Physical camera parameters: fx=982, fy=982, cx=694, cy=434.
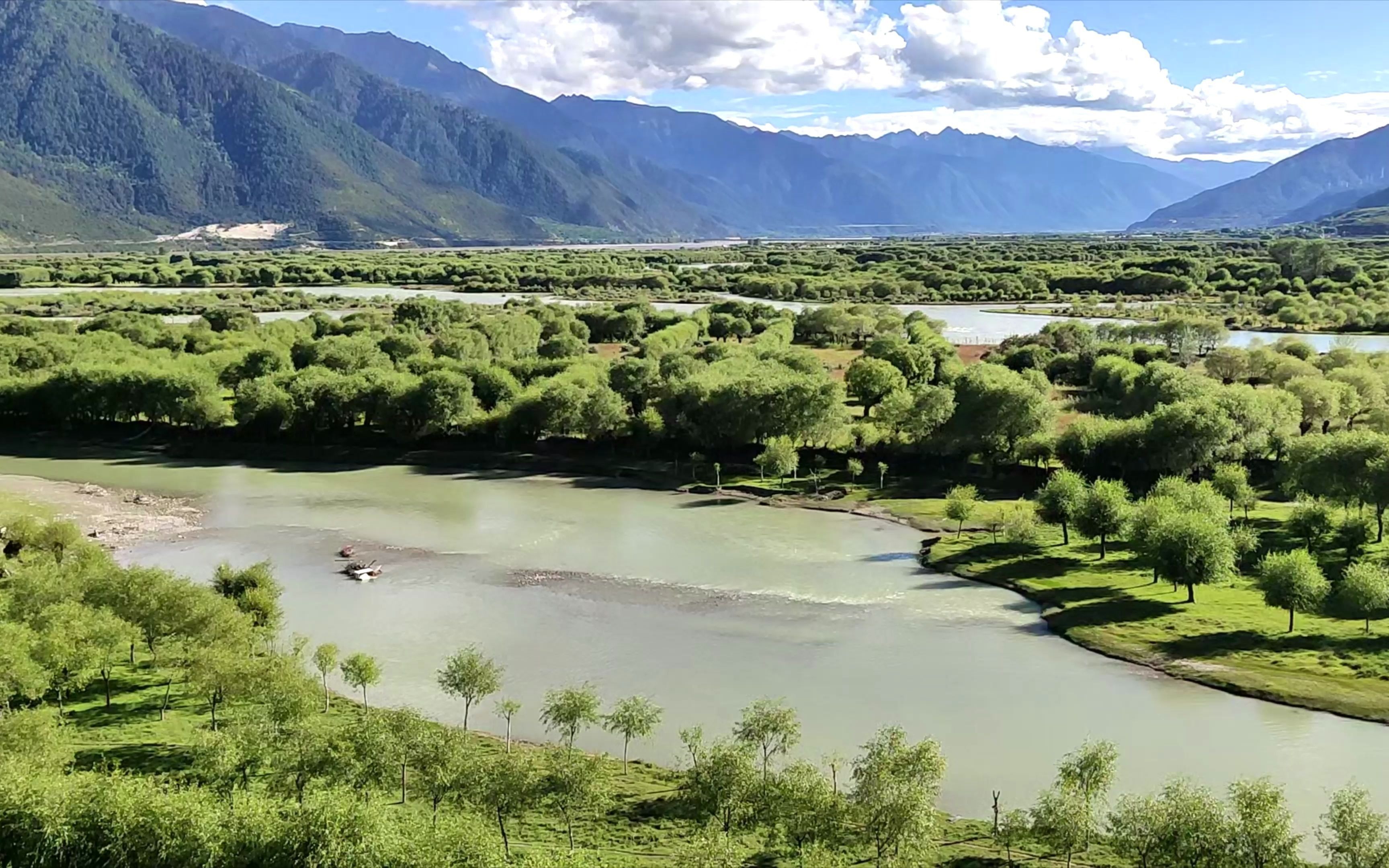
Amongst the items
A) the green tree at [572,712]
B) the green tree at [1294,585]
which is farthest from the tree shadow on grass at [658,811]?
the green tree at [1294,585]

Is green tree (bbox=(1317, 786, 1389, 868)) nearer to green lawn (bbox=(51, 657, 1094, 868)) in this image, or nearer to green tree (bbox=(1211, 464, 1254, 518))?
green lawn (bbox=(51, 657, 1094, 868))

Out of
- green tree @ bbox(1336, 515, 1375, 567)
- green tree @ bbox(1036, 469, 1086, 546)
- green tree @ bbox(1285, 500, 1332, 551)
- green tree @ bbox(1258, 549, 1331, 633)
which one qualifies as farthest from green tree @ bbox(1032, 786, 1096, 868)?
green tree @ bbox(1285, 500, 1332, 551)

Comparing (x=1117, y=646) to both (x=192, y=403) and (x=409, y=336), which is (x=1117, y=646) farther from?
(x=409, y=336)

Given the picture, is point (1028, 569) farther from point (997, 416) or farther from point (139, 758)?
point (139, 758)

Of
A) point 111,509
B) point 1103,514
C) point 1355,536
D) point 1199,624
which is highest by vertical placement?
point 1103,514

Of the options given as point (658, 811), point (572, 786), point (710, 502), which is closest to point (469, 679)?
point (572, 786)

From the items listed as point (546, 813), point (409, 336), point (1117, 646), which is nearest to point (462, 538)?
point (546, 813)
